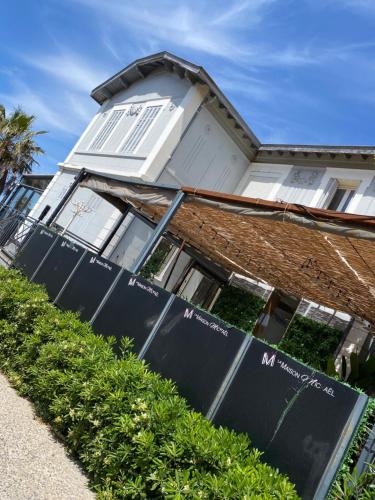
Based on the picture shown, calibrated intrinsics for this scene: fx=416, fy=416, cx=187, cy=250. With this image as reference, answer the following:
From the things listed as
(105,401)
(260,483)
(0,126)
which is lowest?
(105,401)

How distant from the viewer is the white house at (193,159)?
44.0ft

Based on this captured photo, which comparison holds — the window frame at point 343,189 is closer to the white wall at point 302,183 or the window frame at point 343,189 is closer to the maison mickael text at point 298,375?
the white wall at point 302,183

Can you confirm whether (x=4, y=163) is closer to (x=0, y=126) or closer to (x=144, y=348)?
(x=0, y=126)

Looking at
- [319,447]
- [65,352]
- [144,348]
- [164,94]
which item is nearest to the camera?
[319,447]

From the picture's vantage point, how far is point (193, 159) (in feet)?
49.9

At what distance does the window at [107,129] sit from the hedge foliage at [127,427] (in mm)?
13671

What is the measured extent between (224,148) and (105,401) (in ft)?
43.6

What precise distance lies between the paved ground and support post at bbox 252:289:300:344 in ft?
32.7

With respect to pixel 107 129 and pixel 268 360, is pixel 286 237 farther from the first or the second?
pixel 107 129

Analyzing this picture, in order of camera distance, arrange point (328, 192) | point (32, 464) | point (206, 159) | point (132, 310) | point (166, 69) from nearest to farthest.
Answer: point (32, 464)
point (132, 310)
point (328, 192)
point (206, 159)
point (166, 69)

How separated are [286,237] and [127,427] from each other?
13.7ft

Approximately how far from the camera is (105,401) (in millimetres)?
3971

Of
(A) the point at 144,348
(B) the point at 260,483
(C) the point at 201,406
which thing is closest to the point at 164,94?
(A) the point at 144,348

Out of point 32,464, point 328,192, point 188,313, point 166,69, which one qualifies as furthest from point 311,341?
point 166,69
